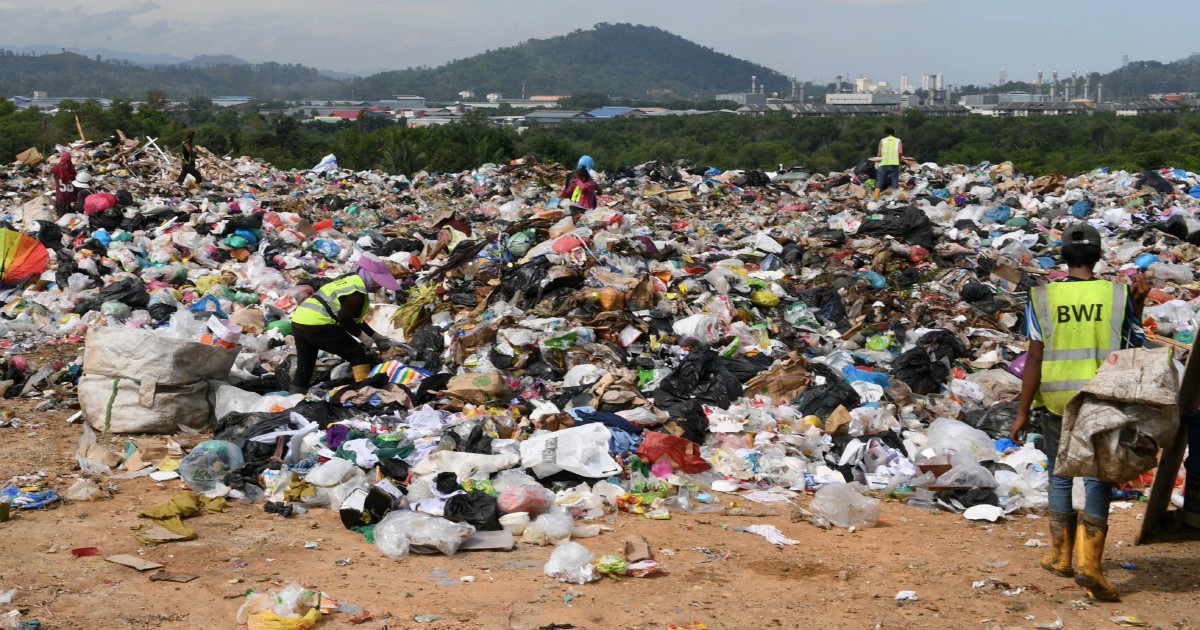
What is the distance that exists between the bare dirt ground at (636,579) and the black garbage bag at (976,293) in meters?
3.61

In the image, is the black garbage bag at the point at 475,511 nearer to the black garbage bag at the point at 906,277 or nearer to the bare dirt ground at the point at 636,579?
the bare dirt ground at the point at 636,579

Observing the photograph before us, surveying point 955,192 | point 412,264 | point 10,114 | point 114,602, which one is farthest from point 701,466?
point 10,114

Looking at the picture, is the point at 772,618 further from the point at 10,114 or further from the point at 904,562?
the point at 10,114

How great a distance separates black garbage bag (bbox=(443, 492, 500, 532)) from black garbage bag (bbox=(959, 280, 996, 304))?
4891 millimetres

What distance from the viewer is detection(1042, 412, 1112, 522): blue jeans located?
3148 mm

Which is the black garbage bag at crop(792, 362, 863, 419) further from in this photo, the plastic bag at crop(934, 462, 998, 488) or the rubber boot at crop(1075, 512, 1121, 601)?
the rubber boot at crop(1075, 512, 1121, 601)

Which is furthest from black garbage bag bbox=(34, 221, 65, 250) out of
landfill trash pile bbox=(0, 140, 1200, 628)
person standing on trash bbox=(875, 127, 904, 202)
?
person standing on trash bbox=(875, 127, 904, 202)

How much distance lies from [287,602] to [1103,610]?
2487 millimetres

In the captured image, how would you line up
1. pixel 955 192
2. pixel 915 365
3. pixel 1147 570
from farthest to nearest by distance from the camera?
pixel 955 192 → pixel 915 365 → pixel 1147 570

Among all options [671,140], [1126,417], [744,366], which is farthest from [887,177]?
[671,140]

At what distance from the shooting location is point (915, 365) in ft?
20.6

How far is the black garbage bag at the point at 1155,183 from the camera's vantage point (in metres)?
12.2

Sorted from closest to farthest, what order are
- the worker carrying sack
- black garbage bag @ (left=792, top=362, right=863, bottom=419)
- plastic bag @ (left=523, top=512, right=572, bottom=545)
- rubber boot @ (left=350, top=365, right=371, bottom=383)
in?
the worker carrying sack → plastic bag @ (left=523, top=512, right=572, bottom=545) → black garbage bag @ (left=792, top=362, right=863, bottom=419) → rubber boot @ (left=350, top=365, right=371, bottom=383)

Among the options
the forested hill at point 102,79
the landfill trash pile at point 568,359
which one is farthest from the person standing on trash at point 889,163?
the forested hill at point 102,79
